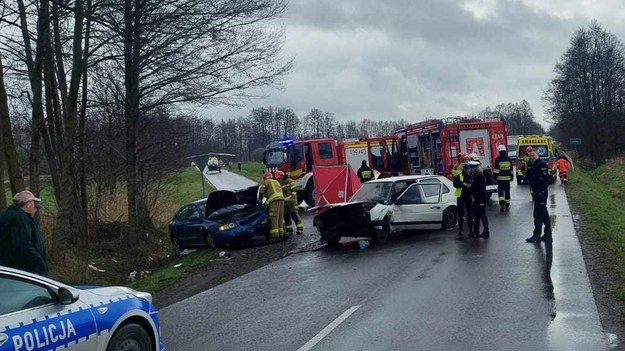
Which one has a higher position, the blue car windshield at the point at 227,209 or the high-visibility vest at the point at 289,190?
the high-visibility vest at the point at 289,190

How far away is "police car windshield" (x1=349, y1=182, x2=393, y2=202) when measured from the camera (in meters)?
16.1

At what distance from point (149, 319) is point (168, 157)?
62.3 feet

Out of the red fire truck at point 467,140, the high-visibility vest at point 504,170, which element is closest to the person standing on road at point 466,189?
the high-visibility vest at point 504,170

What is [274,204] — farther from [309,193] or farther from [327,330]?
[309,193]

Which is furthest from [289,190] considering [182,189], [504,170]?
[182,189]

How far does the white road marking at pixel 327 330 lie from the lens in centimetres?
723

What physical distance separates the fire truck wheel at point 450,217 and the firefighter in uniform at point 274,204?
4182 mm

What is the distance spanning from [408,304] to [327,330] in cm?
157

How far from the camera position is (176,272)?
14.5 m

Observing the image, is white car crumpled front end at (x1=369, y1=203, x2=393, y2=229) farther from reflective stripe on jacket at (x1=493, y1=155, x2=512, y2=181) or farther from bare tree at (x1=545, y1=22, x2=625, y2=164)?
bare tree at (x1=545, y1=22, x2=625, y2=164)

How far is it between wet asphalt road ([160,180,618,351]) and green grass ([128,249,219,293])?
187 centimetres

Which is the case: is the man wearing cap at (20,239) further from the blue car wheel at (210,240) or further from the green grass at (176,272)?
the blue car wheel at (210,240)

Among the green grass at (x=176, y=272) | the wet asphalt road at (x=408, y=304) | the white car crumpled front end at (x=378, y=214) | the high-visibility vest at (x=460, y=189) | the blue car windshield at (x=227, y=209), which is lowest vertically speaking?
the green grass at (x=176, y=272)

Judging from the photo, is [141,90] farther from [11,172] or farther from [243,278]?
[243,278]
